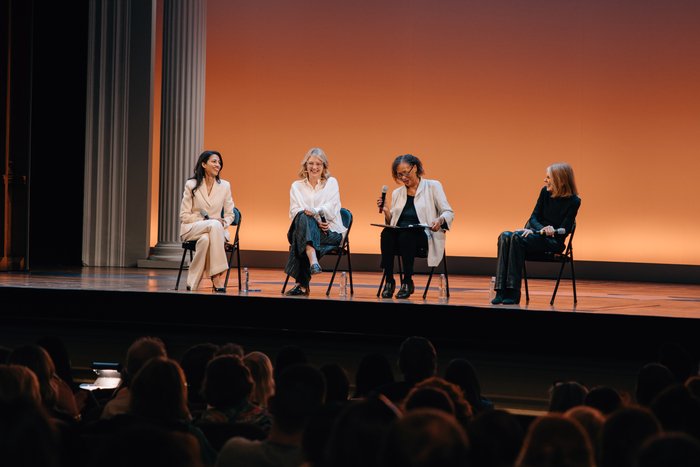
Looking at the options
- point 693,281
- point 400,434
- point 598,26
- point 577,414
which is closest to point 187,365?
point 577,414

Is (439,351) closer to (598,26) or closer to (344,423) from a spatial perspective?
(344,423)

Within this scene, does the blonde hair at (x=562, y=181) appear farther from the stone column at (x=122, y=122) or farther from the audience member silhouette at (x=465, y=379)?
the stone column at (x=122, y=122)

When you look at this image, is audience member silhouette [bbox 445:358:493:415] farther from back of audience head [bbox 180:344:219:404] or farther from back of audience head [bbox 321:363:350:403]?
back of audience head [bbox 180:344:219:404]

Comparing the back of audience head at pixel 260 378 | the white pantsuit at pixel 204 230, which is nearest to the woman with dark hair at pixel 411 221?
the white pantsuit at pixel 204 230

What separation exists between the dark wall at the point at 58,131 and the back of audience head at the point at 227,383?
6.38 meters

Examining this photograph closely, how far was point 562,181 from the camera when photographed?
4.31 m

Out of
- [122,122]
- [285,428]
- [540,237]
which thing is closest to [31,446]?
[285,428]

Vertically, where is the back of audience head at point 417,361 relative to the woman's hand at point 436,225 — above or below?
below

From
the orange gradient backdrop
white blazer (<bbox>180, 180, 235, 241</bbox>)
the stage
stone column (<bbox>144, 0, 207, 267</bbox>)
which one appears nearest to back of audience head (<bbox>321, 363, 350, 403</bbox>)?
the stage

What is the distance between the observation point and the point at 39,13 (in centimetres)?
778

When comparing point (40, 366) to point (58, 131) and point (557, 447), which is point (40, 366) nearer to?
point (557, 447)

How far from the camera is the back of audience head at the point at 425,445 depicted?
990 mm

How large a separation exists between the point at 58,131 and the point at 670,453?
8012mm

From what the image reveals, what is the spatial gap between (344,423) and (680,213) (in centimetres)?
707
